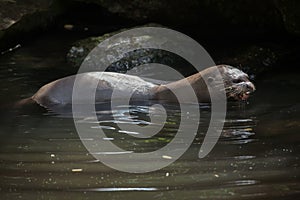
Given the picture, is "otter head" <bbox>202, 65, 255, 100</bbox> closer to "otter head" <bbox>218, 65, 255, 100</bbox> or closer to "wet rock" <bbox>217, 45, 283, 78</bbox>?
"otter head" <bbox>218, 65, 255, 100</bbox>

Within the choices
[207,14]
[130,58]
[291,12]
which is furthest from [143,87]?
[207,14]

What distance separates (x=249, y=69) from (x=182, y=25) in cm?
200

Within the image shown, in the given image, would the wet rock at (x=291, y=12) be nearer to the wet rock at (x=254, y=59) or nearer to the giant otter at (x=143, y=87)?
the wet rock at (x=254, y=59)

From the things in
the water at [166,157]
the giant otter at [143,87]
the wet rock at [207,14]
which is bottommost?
the water at [166,157]

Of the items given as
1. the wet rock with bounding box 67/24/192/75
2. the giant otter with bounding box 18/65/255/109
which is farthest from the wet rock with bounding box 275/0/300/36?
the giant otter with bounding box 18/65/255/109

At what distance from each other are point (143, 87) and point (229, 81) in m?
0.90

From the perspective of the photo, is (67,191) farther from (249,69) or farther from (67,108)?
(249,69)

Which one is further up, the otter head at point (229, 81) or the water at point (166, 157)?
the otter head at point (229, 81)

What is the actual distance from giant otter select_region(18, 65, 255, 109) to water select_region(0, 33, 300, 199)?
167mm

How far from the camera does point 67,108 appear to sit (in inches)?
197

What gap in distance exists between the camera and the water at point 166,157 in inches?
118

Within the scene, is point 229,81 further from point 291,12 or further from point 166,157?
point 291,12

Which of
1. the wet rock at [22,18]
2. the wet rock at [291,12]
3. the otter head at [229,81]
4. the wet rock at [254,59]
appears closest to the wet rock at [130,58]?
the wet rock at [254,59]

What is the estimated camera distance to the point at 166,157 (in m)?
3.57
